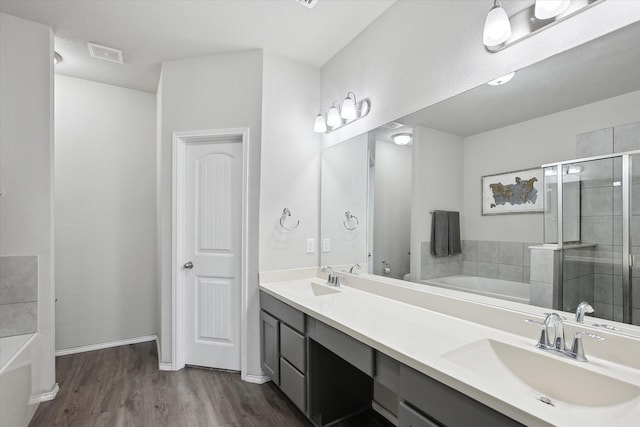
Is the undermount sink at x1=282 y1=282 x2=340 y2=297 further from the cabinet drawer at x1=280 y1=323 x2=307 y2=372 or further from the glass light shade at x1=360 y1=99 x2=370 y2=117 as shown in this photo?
the glass light shade at x1=360 y1=99 x2=370 y2=117

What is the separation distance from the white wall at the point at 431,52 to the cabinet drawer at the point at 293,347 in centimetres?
151

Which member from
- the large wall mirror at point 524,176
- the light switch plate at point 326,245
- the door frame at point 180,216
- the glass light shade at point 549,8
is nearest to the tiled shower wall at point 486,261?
the large wall mirror at point 524,176

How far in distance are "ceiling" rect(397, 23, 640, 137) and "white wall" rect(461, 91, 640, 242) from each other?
1.4 inches

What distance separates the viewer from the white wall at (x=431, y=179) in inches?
65.2

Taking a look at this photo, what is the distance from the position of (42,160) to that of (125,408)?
1849 mm

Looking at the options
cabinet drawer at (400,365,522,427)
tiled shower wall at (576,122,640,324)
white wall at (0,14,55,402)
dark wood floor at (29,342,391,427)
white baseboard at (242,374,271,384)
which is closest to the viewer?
cabinet drawer at (400,365,522,427)

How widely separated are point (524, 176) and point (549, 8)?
656mm

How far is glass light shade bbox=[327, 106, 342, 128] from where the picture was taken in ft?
8.25

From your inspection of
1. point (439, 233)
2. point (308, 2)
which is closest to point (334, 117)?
point (308, 2)

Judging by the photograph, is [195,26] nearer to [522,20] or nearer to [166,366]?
[522,20]

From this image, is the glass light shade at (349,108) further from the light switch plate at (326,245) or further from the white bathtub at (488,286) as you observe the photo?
the white bathtub at (488,286)

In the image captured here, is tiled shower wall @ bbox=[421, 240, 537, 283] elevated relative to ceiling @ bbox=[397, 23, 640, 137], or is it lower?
lower

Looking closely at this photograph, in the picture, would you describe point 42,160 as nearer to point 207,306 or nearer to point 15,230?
point 15,230

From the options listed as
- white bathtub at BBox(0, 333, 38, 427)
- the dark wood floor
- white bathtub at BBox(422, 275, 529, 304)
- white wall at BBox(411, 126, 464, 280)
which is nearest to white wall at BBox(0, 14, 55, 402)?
white bathtub at BBox(0, 333, 38, 427)
